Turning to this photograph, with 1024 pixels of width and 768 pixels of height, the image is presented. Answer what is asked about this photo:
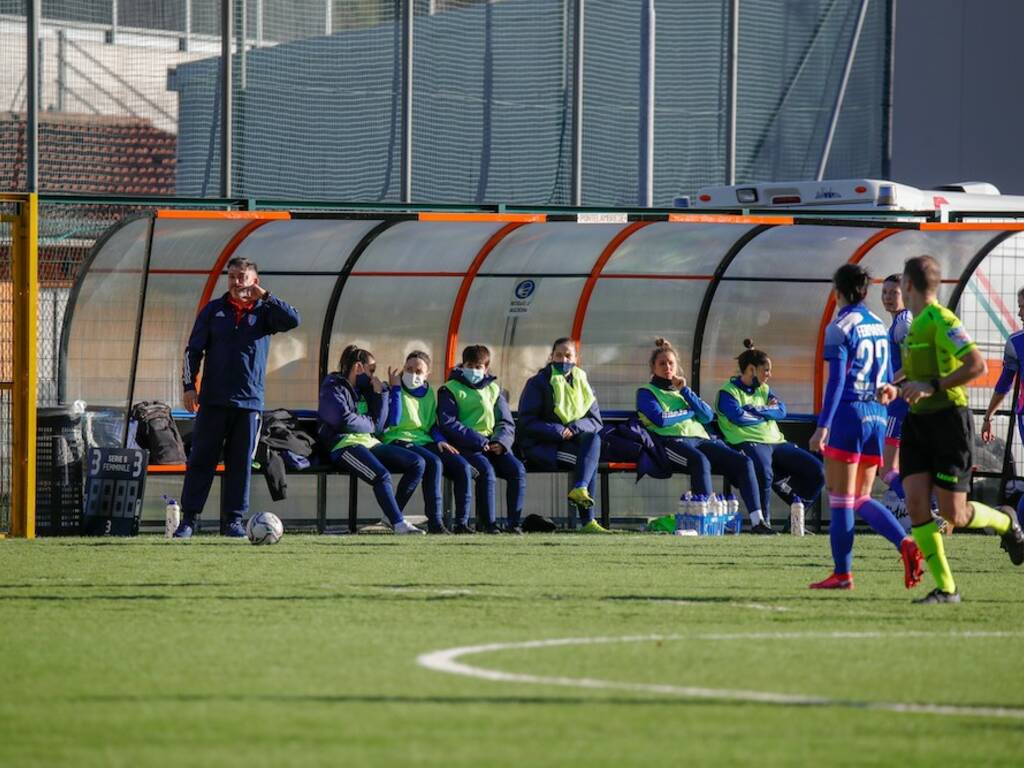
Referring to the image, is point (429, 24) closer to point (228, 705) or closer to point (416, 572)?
point (416, 572)

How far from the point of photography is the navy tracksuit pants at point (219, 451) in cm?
1334

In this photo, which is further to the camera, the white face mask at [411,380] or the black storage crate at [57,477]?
the white face mask at [411,380]

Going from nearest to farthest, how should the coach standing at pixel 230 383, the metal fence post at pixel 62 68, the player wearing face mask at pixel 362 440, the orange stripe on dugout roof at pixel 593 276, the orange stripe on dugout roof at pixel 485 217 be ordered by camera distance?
the coach standing at pixel 230 383 < the player wearing face mask at pixel 362 440 < the orange stripe on dugout roof at pixel 485 217 < the orange stripe on dugout roof at pixel 593 276 < the metal fence post at pixel 62 68

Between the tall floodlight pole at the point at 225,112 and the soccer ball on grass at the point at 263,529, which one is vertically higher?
the tall floodlight pole at the point at 225,112

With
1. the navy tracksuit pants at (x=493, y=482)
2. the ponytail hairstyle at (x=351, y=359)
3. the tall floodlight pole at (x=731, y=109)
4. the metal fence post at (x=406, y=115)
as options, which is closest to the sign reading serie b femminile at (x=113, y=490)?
the ponytail hairstyle at (x=351, y=359)

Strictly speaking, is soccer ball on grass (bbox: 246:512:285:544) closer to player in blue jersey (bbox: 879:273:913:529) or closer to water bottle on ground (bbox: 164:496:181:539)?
water bottle on ground (bbox: 164:496:181:539)

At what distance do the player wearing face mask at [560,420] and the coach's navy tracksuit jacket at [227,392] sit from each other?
113 inches

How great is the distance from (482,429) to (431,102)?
9.26 metres

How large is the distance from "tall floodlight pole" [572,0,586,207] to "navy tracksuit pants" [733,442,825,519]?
188 inches

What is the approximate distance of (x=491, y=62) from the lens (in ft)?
79.2

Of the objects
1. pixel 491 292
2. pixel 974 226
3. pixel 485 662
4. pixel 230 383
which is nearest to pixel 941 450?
pixel 485 662

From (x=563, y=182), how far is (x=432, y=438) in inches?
354

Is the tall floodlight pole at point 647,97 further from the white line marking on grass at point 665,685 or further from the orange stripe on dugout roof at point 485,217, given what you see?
the white line marking on grass at point 665,685

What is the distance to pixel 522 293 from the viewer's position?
17438 mm
